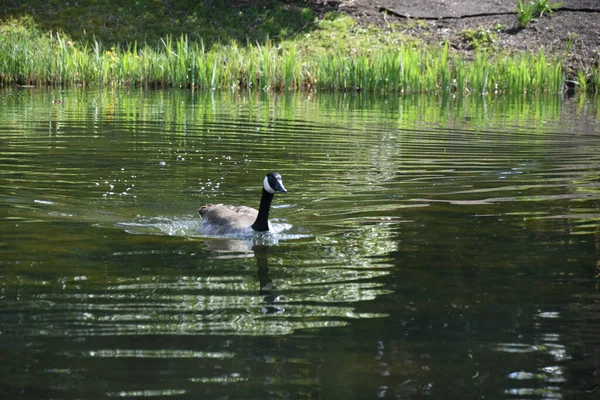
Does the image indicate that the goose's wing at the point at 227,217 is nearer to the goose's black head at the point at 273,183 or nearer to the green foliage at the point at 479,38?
the goose's black head at the point at 273,183

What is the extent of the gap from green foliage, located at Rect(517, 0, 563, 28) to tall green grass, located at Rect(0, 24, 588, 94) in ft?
17.4

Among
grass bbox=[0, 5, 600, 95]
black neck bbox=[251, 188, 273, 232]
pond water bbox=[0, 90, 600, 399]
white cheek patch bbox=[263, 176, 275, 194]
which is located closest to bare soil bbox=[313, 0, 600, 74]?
grass bbox=[0, 5, 600, 95]

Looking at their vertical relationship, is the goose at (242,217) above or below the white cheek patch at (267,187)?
below

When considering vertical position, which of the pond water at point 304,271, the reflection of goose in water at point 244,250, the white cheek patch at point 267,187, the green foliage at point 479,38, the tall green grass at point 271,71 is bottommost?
the reflection of goose in water at point 244,250

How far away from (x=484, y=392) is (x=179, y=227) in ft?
15.3

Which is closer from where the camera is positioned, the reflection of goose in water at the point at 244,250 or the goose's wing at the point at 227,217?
the reflection of goose in water at the point at 244,250

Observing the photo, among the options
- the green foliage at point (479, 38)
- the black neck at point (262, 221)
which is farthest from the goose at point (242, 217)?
the green foliage at point (479, 38)

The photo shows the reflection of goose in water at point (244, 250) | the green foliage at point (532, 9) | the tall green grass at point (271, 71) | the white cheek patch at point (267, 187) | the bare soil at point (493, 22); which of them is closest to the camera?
the reflection of goose in water at point (244, 250)

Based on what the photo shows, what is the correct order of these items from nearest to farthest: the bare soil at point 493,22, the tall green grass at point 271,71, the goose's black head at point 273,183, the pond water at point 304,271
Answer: the pond water at point 304,271, the goose's black head at point 273,183, the tall green grass at point 271,71, the bare soil at point 493,22

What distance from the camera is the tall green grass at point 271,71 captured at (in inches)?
950

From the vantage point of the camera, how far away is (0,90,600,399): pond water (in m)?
3.96

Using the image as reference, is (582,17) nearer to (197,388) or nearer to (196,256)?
(196,256)

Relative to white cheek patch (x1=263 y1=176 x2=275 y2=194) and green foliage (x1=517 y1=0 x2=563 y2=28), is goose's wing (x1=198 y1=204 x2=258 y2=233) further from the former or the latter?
green foliage (x1=517 y1=0 x2=563 y2=28)

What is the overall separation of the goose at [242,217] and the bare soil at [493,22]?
22.4 m
